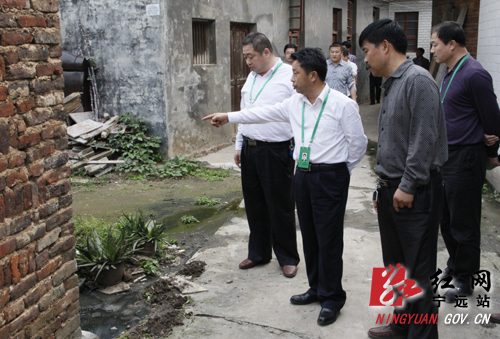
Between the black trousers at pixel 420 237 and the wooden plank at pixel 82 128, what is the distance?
22.8 feet

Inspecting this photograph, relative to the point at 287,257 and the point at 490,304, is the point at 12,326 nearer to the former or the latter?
the point at 287,257

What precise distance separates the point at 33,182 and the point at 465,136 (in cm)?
295

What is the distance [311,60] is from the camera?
354 centimetres

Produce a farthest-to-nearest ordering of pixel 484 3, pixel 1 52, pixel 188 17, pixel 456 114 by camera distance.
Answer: pixel 188 17
pixel 484 3
pixel 456 114
pixel 1 52

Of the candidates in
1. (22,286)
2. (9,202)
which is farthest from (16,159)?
(22,286)

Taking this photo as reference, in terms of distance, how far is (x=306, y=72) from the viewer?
11.7 ft

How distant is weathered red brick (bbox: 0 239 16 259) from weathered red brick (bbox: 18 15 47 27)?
1.15 meters

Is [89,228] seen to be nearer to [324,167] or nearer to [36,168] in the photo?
[36,168]

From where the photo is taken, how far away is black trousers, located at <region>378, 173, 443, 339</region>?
299cm

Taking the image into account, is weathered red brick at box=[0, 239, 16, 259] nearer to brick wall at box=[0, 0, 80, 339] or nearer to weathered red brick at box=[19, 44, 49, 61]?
brick wall at box=[0, 0, 80, 339]

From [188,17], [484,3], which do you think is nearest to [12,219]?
[188,17]

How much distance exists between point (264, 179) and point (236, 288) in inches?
37.1

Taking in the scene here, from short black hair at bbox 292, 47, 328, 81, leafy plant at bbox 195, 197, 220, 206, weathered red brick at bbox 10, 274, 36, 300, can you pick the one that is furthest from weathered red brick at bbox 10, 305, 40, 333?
leafy plant at bbox 195, 197, 220, 206

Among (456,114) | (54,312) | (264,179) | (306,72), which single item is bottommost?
(54,312)
